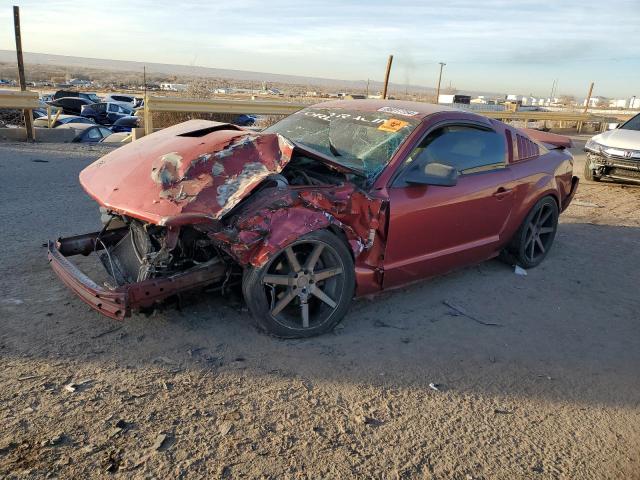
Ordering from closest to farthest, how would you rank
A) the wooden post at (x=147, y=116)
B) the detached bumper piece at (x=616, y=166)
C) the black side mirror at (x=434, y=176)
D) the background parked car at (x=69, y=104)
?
the black side mirror at (x=434, y=176), the detached bumper piece at (x=616, y=166), the wooden post at (x=147, y=116), the background parked car at (x=69, y=104)

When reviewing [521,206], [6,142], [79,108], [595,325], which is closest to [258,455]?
[595,325]

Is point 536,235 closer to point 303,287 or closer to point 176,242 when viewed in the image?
point 303,287

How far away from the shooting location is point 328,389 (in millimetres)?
3121

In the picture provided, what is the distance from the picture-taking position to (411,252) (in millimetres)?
4164

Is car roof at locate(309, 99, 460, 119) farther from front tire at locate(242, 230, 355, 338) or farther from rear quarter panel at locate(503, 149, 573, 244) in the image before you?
front tire at locate(242, 230, 355, 338)

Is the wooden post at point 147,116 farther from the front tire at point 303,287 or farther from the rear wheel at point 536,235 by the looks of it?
the front tire at point 303,287

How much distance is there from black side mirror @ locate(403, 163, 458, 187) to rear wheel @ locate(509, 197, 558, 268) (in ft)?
5.68

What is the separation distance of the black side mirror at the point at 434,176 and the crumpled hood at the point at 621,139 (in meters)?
7.39

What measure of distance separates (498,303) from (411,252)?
108 cm

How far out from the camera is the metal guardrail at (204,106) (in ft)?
37.6

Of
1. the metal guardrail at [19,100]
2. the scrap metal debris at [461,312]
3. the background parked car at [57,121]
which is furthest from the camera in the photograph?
the background parked car at [57,121]

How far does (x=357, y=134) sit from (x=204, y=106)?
850 centimetres

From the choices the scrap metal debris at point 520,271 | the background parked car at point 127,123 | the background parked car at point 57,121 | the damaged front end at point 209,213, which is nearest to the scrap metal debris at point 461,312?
the damaged front end at point 209,213

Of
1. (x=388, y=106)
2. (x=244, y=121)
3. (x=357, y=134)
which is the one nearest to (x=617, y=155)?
(x=388, y=106)
